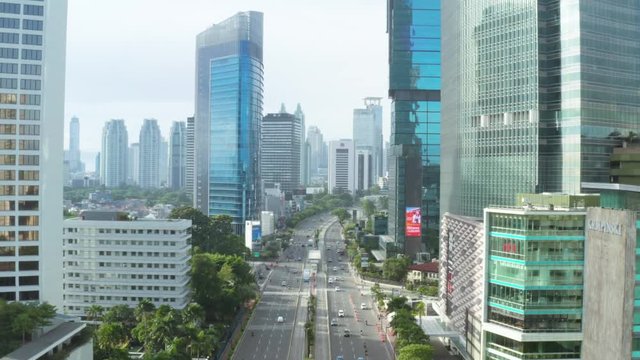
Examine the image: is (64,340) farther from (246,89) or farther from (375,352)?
(246,89)

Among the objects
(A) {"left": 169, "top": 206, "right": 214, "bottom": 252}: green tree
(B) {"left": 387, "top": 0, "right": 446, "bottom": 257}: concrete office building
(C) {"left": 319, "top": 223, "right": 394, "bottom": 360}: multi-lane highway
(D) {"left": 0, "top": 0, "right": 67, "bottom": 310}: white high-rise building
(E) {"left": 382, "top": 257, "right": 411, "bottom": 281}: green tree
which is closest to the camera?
(D) {"left": 0, "top": 0, "right": 67, "bottom": 310}: white high-rise building

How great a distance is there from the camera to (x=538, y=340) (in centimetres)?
5297

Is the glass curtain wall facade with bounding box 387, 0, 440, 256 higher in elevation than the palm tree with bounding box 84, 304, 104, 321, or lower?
higher

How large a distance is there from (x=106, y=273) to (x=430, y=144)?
7942 cm

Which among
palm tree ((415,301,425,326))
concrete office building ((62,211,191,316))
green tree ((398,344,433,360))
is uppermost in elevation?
concrete office building ((62,211,191,316))

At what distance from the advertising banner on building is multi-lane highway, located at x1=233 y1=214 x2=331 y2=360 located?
25.8m

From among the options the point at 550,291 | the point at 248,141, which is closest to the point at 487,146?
Result: the point at 550,291

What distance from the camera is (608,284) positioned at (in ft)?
152

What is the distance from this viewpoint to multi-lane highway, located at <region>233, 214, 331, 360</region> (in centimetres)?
7007

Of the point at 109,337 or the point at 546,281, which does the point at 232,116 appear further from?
the point at 546,281

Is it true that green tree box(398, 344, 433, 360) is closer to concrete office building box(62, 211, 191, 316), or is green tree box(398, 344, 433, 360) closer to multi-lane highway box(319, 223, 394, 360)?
multi-lane highway box(319, 223, 394, 360)

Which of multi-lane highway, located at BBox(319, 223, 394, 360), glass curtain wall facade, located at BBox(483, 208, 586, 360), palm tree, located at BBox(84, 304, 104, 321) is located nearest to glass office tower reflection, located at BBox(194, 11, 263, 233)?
multi-lane highway, located at BBox(319, 223, 394, 360)

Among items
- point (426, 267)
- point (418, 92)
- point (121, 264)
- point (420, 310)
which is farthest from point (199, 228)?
point (420, 310)

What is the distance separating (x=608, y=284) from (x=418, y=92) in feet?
300
